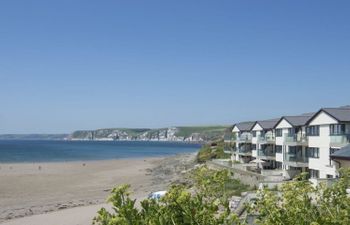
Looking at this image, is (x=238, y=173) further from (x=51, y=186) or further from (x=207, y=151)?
(x=207, y=151)

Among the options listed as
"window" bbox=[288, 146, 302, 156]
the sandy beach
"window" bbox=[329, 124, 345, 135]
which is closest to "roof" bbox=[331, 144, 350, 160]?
"window" bbox=[329, 124, 345, 135]

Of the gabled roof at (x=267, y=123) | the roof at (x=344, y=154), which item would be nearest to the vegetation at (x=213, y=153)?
the gabled roof at (x=267, y=123)

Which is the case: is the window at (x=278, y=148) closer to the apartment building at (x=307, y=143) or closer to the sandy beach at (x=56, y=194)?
the apartment building at (x=307, y=143)

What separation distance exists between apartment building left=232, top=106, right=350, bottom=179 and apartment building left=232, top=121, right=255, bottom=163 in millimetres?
1038

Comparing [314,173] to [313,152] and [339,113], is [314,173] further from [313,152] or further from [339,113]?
[339,113]

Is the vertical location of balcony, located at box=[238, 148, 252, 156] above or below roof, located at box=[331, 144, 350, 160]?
below

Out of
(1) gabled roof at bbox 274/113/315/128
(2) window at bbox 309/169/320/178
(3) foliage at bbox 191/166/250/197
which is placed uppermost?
(1) gabled roof at bbox 274/113/315/128

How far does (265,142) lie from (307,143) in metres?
14.2

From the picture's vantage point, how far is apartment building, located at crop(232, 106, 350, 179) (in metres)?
36.0

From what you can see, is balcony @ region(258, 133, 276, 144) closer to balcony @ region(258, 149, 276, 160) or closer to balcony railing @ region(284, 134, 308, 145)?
balcony @ region(258, 149, 276, 160)

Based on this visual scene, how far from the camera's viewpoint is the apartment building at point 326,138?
35938mm

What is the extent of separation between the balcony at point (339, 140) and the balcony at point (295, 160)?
6058 mm

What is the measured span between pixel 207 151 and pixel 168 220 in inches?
3579

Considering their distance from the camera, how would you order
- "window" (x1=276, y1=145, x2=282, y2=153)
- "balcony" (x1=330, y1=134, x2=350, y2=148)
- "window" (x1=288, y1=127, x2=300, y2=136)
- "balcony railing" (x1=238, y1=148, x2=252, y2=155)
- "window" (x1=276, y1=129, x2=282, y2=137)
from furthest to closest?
1. "balcony railing" (x1=238, y1=148, x2=252, y2=155)
2. "window" (x1=276, y1=129, x2=282, y2=137)
3. "window" (x1=276, y1=145, x2=282, y2=153)
4. "window" (x1=288, y1=127, x2=300, y2=136)
5. "balcony" (x1=330, y1=134, x2=350, y2=148)
